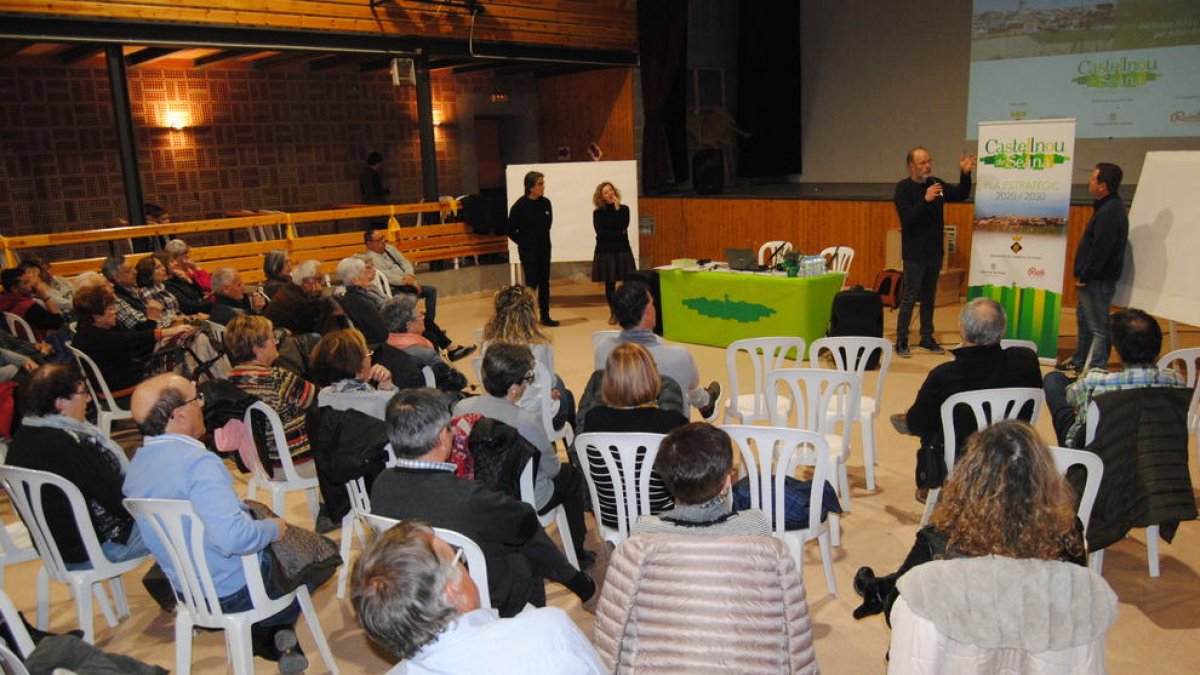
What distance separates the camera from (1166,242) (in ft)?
19.0

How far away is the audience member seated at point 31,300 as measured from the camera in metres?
5.52

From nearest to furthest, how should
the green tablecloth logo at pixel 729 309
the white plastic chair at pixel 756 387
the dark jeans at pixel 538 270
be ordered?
the white plastic chair at pixel 756 387, the green tablecloth logo at pixel 729 309, the dark jeans at pixel 538 270

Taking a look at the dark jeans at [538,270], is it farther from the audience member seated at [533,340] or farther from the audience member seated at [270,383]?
the audience member seated at [270,383]

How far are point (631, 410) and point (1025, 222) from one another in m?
4.48

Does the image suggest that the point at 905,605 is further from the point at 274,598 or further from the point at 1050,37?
the point at 1050,37

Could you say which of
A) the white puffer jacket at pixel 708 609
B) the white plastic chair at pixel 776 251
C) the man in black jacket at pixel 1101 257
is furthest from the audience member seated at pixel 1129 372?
the white plastic chair at pixel 776 251

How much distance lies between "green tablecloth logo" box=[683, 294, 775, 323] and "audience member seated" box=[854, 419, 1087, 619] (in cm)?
485

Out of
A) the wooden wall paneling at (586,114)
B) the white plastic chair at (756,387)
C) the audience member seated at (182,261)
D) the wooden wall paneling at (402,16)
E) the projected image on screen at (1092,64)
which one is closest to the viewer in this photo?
the white plastic chair at (756,387)

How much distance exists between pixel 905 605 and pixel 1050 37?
10145 millimetres

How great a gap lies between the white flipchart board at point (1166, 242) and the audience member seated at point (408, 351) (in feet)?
14.9

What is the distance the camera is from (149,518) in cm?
254

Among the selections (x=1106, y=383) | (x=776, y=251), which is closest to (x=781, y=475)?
(x=1106, y=383)

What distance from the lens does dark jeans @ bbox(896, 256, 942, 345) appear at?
6820mm

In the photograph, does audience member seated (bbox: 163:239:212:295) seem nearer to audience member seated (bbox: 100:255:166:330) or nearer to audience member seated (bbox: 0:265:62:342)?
audience member seated (bbox: 100:255:166:330)
